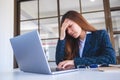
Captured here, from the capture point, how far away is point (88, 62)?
105cm

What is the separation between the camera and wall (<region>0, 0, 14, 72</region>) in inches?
106

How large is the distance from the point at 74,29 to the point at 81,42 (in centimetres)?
12

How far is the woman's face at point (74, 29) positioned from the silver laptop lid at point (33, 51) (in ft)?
1.95

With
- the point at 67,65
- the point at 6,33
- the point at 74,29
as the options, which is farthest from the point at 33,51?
the point at 6,33

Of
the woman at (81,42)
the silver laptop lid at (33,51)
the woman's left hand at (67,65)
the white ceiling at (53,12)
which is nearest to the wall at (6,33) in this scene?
the white ceiling at (53,12)

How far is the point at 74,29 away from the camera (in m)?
1.32

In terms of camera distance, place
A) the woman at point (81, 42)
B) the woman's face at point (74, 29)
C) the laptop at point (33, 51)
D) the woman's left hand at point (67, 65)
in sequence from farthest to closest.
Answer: the woman's face at point (74, 29) < the woman at point (81, 42) < the woman's left hand at point (67, 65) < the laptop at point (33, 51)

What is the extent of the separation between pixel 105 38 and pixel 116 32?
1.34m

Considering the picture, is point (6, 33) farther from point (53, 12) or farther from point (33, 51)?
point (33, 51)

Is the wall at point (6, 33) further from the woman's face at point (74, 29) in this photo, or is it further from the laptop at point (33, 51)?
the laptop at point (33, 51)

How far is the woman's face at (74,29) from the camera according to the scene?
A: 4.33ft

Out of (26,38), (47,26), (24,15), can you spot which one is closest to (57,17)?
(47,26)

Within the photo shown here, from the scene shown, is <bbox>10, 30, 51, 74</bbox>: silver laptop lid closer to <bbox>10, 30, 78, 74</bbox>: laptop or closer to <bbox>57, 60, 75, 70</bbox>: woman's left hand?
<bbox>10, 30, 78, 74</bbox>: laptop

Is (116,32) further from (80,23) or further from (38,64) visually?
(38,64)
